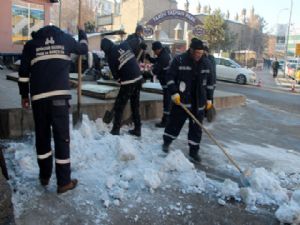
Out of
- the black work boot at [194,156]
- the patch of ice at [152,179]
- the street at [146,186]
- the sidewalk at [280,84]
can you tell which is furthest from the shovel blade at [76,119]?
the sidewalk at [280,84]

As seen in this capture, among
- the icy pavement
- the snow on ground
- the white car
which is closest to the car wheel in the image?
the white car

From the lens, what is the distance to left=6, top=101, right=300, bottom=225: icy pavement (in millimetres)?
3998

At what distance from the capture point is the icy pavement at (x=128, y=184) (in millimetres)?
3998

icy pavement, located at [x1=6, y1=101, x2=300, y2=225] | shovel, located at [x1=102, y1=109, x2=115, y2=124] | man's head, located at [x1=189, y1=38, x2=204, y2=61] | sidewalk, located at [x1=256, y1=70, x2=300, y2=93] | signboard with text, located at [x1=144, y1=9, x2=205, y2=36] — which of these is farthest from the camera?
sidewalk, located at [x1=256, y1=70, x2=300, y2=93]

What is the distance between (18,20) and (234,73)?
12.9 meters

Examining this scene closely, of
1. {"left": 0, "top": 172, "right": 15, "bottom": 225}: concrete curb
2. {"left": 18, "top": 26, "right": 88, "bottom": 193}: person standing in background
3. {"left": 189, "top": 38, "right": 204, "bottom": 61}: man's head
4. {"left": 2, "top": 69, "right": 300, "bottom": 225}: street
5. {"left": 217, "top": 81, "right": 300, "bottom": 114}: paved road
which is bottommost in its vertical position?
{"left": 217, "top": 81, "right": 300, "bottom": 114}: paved road

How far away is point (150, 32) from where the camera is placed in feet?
82.3

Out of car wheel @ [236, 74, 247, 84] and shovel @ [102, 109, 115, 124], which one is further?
car wheel @ [236, 74, 247, 84]

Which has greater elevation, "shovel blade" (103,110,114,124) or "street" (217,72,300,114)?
"shovel blade" (103,110,114,124)

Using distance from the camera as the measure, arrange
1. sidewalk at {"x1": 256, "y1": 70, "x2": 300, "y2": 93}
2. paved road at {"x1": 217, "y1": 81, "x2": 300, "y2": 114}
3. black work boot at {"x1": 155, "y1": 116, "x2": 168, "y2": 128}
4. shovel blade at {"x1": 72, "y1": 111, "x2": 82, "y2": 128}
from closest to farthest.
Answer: shovel blade at {"x1": 72, "y1": 111, "x2": 82, "y2": 128} < black work boot at {"x1": 155, "y1": 116, "x2": 168, "y2": 128} < paved road at {"x1": 217, "y1": 81, "x2": 300, "y2": 114} < sidewalk at {"x1": 256, "y1": 70, "x2": 300, "y2": 93}

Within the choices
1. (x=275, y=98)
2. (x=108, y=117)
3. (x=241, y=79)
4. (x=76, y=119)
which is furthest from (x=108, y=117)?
(x=241, y=79)

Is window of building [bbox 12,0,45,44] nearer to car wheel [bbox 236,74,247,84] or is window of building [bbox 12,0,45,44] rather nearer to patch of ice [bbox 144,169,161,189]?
car wheel [bbox 236,74,247,84]

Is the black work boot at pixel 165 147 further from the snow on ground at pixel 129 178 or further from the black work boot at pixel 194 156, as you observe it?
the black work boot at pixel 194 156

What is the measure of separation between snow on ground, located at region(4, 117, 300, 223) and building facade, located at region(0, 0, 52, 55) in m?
13.4
